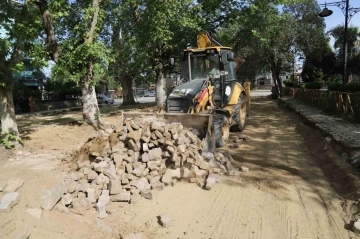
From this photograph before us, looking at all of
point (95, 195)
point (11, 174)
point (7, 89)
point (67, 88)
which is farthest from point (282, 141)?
point (67, 88)

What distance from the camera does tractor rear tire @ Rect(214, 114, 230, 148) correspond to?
8585 millimetres

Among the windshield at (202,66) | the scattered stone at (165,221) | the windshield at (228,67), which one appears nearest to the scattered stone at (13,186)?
the scattered stone at (165,221)

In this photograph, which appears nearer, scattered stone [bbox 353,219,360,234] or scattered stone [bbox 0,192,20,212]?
scattered stone [bbox 353,219,360,234]

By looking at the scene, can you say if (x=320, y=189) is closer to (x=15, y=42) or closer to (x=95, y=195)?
(x=95, y=195)

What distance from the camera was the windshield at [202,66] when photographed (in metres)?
9.98

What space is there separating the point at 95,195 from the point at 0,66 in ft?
18.7

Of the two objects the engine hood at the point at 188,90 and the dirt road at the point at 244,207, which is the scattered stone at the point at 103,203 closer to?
the dirt road at the point at 244,207

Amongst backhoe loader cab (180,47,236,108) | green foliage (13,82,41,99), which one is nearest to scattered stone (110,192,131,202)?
backhoe loader cab (180,47,236,108)

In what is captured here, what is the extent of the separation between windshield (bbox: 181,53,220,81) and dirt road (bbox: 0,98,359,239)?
3164mm

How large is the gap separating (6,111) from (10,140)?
2.92 ft

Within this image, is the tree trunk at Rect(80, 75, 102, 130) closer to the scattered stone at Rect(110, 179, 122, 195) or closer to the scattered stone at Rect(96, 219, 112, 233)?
the scattered stone at Rect(110, 179, 122, 195)

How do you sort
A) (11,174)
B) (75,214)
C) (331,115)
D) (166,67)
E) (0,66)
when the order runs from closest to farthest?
(75,214) → (11,174) → (0,66) → (331,115) → (166,67)

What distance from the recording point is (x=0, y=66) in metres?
9.05

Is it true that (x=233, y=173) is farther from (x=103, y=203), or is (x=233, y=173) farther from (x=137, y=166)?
(x=103, y=203)
